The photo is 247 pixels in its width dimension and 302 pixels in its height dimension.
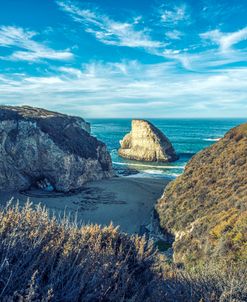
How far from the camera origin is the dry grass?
3.96 meters

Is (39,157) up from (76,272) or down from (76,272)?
down

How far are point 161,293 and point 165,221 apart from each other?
16260mm

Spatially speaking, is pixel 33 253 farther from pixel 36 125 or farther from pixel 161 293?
pixel 36 125

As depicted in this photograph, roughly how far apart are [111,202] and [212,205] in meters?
13.6

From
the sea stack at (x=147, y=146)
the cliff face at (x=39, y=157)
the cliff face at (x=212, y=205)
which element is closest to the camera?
the cliff face at (x=212, y=205)

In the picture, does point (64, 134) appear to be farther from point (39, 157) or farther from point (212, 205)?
point (212, 205)

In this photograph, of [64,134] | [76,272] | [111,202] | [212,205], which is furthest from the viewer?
[64,134]

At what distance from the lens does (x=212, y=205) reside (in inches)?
760

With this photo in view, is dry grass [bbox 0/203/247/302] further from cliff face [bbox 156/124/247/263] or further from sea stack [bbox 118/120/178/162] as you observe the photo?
sea stack [bbox 118/120/178/162]

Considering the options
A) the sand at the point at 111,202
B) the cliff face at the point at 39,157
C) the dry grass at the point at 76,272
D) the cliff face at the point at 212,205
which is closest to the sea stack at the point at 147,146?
the sand at the point at 111,202

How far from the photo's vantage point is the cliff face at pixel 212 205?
13.3 metres

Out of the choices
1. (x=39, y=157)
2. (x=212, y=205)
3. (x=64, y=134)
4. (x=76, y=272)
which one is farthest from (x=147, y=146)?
(x=76, y=272)

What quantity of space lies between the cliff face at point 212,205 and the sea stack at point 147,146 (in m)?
35.6

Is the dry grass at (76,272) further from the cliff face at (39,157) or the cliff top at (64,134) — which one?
the cliff top at (64,134)
